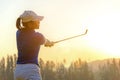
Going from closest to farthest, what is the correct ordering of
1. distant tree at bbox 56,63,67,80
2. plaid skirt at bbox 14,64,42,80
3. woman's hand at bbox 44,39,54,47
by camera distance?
Answer: plaid skirt at bbox 14,64,42,80, woman's hand at bbox 44,39,54,47, distant tree at bbox 56,63,67,80

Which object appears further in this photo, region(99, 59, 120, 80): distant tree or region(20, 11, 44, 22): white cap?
region(99, 59, 120, 80): distant tree

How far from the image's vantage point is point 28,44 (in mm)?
7883

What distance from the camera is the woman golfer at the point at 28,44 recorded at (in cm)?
770

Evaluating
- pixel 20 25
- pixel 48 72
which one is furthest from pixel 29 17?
pixel 48 72

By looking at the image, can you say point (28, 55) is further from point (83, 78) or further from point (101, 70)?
point (101, 70)

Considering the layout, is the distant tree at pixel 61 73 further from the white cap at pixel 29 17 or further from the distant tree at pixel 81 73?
the white cap at pixel 29 17

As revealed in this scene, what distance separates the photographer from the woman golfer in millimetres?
7703

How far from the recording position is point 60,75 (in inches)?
6599

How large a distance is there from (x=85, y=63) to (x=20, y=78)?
184 metres

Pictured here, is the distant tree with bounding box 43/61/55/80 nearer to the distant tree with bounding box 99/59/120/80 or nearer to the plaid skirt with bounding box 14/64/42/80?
the distant tree with bounding box 99/59/120/80

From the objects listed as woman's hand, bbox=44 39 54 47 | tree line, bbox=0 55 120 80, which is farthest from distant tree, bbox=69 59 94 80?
woman's hand, bbox=44 39 54 47

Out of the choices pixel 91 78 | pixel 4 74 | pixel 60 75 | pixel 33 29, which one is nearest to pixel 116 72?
pixel 91 78

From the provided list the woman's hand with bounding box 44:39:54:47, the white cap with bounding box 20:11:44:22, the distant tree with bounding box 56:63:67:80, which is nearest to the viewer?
the white cap with bounding box 20:11:44:22

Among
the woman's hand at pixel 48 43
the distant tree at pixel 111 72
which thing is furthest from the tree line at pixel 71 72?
the woman's hand at pixel 48 43
